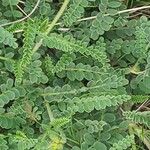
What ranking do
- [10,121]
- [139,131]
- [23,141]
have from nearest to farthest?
[23,141]
[10,121]
[139,131]

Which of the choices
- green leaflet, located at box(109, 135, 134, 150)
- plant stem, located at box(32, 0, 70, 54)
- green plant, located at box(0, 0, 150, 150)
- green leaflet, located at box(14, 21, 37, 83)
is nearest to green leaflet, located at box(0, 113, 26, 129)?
green plant, located at box(0, 0, 150, 150)

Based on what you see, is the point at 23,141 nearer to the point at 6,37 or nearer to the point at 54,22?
the point at 6,37

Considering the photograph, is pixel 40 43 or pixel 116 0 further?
pixel 116 0

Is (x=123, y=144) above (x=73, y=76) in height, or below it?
below

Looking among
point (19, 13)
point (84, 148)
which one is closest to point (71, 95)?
point (84, 148)

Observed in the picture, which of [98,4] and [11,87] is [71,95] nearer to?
[11,87]

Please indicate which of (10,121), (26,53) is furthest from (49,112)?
(26,53)

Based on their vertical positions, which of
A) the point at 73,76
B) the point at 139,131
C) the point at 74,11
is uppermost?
the point at 74,11

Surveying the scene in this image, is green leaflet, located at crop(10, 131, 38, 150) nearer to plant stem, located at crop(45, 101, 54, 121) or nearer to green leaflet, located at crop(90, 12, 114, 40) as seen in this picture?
plant stem, located at crop(45, 101, 54, 121)
